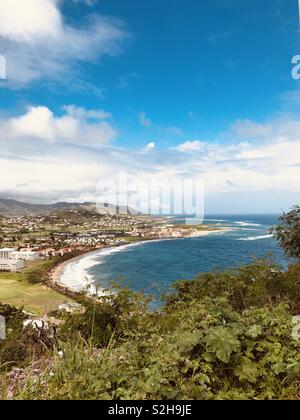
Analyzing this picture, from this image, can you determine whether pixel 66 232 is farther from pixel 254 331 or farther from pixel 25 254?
pixel 254 331

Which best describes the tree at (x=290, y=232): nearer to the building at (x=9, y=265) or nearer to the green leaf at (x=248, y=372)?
the green leaf at (x=248, y=372)

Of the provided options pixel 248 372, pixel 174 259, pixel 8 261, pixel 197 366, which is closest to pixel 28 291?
pixel 8 261

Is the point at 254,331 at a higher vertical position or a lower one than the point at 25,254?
higher

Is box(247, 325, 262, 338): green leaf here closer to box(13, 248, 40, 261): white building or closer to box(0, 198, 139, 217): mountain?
box(0, 198, 139, 217): mountain

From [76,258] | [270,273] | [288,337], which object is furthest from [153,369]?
[76,258]

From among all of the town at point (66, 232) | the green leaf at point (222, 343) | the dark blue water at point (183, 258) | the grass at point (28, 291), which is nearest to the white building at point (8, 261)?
the town at point (66, 232)

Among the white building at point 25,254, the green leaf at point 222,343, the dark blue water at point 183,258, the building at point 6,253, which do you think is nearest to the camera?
the green leaf at point 222,343

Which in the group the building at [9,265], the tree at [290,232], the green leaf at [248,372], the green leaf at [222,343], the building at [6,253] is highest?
the tree at [290,232]
